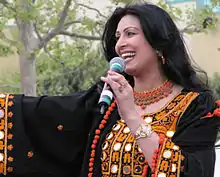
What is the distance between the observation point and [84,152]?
8.15ft

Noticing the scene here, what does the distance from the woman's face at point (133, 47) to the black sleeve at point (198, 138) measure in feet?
1.00

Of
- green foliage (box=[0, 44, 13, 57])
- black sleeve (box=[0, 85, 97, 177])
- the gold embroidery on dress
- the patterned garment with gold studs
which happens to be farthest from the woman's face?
green foliage (box=[0, 44, 13, 57])

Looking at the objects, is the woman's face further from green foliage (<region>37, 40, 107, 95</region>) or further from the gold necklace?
green foliage (<region>37, 40, 107, 95</region>)

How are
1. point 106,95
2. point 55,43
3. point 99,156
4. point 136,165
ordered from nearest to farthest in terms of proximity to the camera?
point 106,95
point 136,165
point 99,156
point 55,43

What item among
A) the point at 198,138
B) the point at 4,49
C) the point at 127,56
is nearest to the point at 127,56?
the point at 127,56

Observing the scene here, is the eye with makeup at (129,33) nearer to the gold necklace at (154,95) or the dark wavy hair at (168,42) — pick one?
the dark wavy hair at (168,42)

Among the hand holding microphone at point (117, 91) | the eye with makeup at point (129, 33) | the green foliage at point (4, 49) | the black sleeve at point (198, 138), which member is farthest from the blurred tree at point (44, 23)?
the hand holding microphone at point (117, 91)

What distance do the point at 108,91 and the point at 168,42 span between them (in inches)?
23.2

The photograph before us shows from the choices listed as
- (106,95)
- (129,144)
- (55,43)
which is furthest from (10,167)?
(55,43)

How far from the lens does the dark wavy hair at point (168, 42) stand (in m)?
2.32

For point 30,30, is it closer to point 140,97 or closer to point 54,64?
point 54,64

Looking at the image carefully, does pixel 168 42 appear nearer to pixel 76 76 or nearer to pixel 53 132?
pixel 53 132

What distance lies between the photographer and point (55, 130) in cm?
252

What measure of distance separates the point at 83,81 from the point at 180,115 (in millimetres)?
10523
